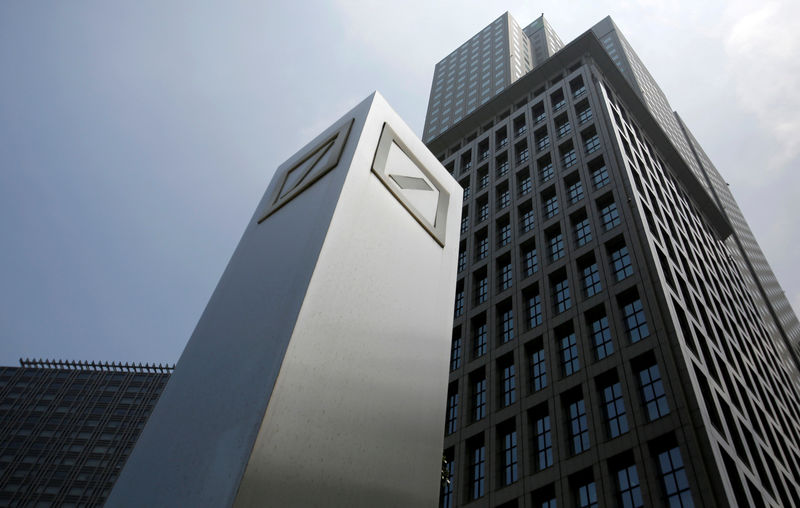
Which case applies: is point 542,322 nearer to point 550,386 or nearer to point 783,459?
point 550,386

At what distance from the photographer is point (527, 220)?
122 ft

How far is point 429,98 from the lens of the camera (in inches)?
3314

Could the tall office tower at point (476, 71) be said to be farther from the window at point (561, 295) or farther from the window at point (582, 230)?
the window at point (561, 295)

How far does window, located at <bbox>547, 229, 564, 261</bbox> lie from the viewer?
3228cm

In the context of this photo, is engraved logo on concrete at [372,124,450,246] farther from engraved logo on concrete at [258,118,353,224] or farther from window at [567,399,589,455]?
window at [567,399,589,455]

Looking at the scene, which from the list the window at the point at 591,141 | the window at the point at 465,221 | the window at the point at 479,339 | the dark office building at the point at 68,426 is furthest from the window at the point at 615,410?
the dark office building at the point at 68,426

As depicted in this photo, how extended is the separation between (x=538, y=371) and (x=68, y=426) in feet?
251

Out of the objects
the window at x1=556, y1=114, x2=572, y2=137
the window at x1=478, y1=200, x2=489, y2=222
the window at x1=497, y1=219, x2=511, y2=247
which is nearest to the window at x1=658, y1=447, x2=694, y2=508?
the window at x1=497, y1=219, x2=511, y2=247

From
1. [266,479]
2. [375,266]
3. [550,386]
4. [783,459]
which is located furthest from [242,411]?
[783,459]

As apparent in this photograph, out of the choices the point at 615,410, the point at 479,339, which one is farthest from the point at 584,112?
the point at 615,410

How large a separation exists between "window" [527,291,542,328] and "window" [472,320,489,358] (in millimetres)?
2752

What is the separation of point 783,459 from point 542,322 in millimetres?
14665

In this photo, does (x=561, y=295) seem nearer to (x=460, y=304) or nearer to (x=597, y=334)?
(x=597, y=334)

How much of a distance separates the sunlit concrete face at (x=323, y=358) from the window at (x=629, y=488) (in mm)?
19824
